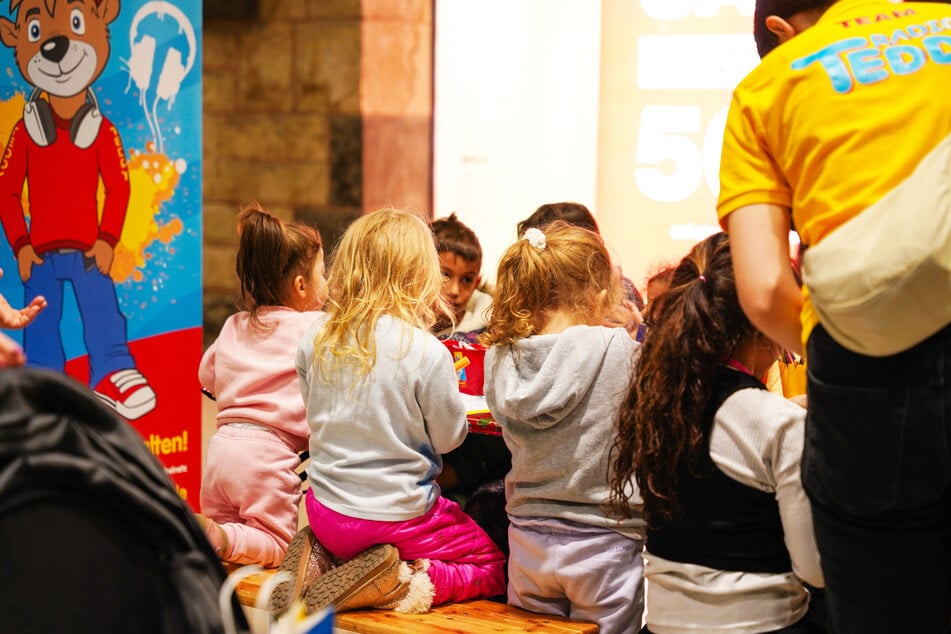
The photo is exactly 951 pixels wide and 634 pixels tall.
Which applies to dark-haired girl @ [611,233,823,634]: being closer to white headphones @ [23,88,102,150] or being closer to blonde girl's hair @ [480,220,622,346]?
blonde girl's hair @ [480,220,622,346]

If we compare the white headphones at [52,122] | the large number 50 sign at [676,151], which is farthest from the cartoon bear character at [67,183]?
the large number 50 sign at [676,151]

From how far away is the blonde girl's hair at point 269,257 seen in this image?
117 inches

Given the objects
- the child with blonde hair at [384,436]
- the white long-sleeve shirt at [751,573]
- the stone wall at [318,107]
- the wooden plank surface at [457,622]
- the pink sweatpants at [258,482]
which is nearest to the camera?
the white long-sleeve shirt at [751,573]

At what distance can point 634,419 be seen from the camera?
211 cm

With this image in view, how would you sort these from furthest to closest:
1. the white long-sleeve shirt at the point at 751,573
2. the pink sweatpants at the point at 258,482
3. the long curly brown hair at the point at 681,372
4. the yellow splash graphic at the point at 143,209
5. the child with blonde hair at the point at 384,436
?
1. the yellow splash graphic at the point at 143,209
2. the pink sweatpants at the point at 258,482
3. the child with blonde hair at the point at 384,436
4. the long curly brown hair at the point at 681,372
5. the white long-sleeve shirt at the point at 751,573

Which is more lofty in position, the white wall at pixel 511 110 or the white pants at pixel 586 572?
the white wall at pixel 511 110

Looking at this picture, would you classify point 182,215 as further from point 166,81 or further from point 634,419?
point 634,419

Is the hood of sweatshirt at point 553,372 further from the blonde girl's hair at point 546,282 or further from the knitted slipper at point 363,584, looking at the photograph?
the knitted slipper at point 363,584

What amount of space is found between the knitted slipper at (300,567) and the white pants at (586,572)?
46 centimetres

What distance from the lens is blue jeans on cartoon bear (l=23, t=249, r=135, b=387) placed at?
3574 millimetres

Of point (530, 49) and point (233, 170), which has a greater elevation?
point (530, 49)

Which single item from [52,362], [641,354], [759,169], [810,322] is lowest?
[52,362]

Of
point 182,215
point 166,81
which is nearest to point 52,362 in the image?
point 182,215

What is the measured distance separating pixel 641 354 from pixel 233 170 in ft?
14.2
